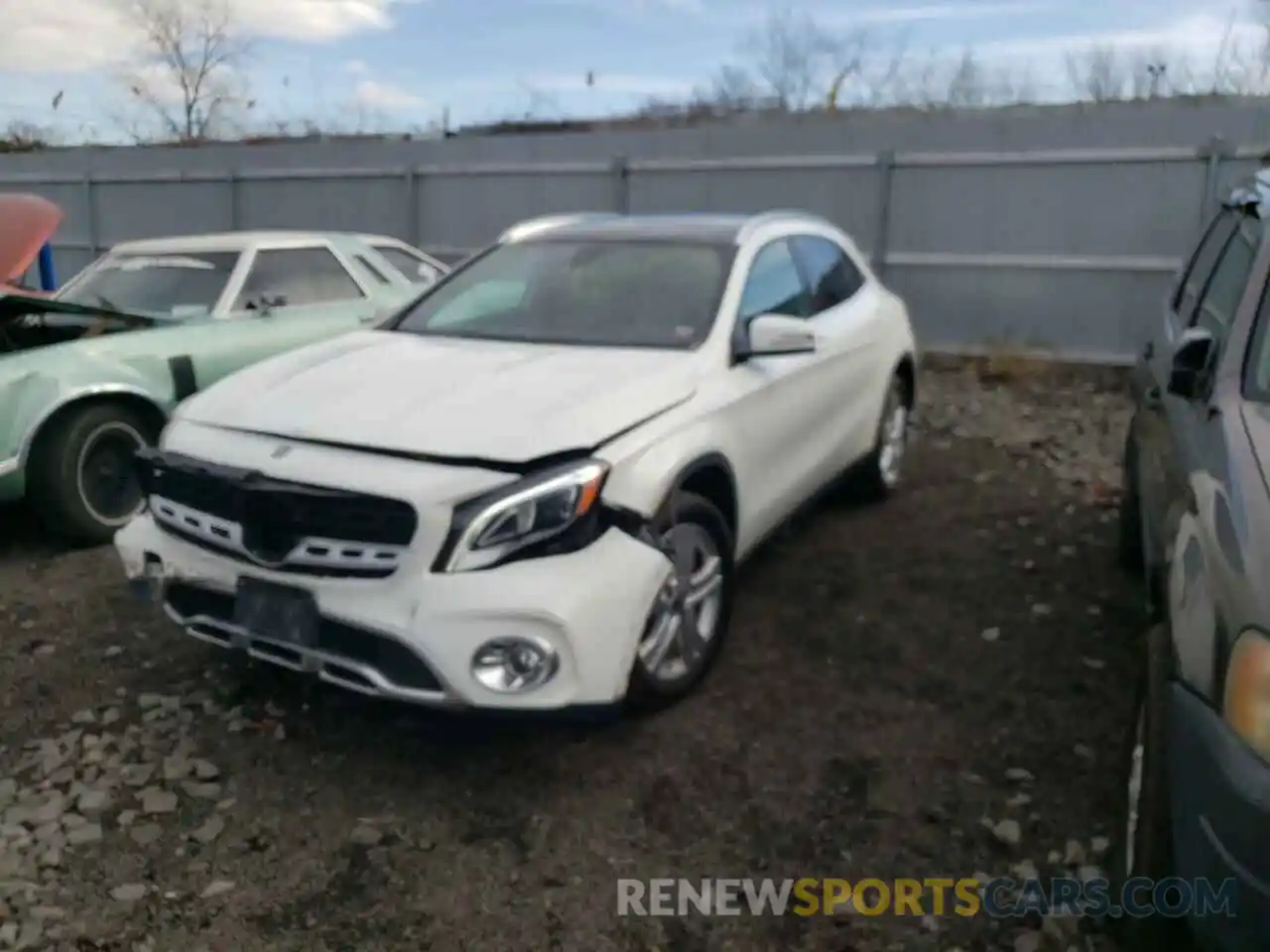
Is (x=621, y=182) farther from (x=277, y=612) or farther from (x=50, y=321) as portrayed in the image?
(x=277, y=612)

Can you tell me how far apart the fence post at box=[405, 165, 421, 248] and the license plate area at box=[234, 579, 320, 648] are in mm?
9774

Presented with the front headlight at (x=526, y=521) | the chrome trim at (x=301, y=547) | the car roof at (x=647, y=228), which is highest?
the car roof at (x=647, y=228)

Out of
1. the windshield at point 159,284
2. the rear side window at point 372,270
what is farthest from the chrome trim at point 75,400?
the rear side window at point 372,270

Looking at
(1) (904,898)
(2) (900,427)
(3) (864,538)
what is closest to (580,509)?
(1) (904,898)

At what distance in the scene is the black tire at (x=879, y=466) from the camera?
5.47m

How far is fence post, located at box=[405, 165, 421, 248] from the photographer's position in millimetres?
12430

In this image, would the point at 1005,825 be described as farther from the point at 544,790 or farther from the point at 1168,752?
the point at 544,790

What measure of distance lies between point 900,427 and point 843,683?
2451 mm

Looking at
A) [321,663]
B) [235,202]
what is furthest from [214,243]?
[235,202]

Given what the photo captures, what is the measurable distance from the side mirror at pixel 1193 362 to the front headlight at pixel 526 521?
1578mm

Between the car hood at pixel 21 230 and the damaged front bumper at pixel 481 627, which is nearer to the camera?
the damaged front bumper at pixel 481 627

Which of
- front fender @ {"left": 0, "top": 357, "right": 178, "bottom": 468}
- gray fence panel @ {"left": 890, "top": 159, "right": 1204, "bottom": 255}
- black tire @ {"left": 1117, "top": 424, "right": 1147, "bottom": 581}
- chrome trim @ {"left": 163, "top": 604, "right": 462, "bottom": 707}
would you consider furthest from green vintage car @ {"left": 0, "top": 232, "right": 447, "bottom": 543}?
gray fence panel @ {"left": 890, "top": 159, "right": 1204, "bottom": 255}

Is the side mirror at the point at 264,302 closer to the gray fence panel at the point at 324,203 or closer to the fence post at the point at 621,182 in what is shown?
the fence post at the point at 621,182

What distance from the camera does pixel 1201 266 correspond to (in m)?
4.22
